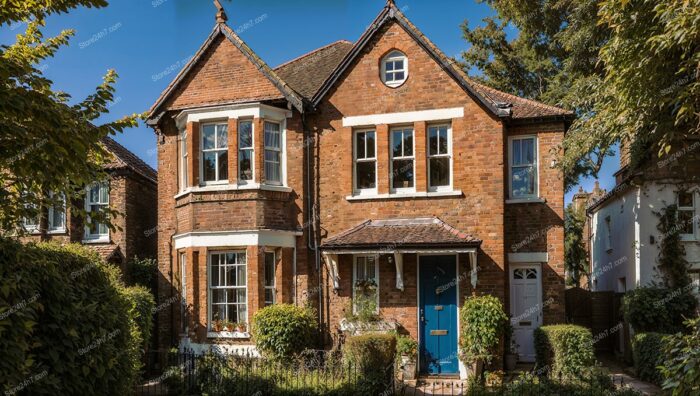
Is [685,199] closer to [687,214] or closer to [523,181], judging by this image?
[687,214]

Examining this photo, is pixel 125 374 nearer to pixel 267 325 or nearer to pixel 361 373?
pixel 361 373

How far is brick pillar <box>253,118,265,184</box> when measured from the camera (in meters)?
17.9

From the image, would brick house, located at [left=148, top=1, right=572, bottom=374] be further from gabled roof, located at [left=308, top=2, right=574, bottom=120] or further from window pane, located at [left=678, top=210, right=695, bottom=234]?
window pane, located at [left=678, top=210, right=695, bottom=234]

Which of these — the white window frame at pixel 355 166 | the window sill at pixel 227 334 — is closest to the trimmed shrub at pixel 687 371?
the white window frame at pixel 355 166

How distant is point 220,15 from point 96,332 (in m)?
12.3

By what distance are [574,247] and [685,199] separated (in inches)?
477

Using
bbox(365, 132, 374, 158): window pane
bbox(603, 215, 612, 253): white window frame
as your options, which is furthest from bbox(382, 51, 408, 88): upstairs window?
bbox(603, 215, 612, 253): white window frame

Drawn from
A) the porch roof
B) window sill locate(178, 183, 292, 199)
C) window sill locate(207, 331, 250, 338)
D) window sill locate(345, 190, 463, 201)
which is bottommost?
window sill locate(207, 331, 250, 338)

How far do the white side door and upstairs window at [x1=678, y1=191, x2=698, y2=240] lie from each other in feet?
17.0

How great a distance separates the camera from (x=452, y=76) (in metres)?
17.7

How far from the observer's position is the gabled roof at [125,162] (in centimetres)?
2183

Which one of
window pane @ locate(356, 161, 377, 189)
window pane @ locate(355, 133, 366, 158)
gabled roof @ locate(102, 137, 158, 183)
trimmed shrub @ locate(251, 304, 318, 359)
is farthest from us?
gabled roof @ locate(102, 137, 158, 183)

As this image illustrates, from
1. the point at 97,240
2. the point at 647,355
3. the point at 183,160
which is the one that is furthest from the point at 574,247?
the point at 97,240

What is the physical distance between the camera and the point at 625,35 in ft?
49.3
